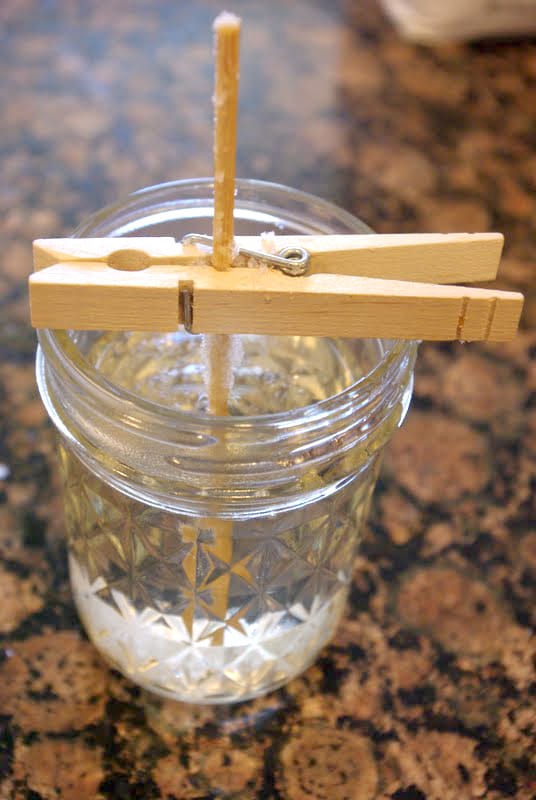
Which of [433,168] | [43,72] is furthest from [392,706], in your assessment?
[43,72]

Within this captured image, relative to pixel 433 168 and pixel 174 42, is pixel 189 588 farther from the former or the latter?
pixel 174 42

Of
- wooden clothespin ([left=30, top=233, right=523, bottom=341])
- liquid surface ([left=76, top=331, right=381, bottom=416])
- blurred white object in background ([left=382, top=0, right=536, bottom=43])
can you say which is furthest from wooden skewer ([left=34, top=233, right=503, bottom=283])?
blurred white object in background ([left=382, top=0, right=536, bottom=43])

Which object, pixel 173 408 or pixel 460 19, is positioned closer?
pixel 173 408

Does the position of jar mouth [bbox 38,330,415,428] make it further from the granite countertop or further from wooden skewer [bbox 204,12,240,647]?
the granite countertop

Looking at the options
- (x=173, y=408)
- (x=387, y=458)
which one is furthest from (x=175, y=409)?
(x=387, y=458)

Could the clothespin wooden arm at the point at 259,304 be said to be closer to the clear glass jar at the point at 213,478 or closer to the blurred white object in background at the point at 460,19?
the clear glass jar at the point at 213,478

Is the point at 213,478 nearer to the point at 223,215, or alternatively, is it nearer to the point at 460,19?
the point at 223,215
